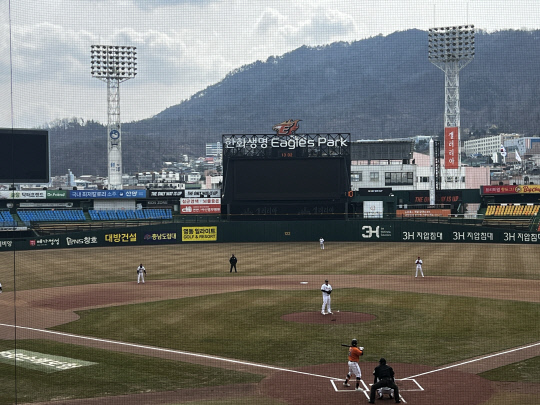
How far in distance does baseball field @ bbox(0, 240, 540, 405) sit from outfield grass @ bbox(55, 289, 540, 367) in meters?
0.07

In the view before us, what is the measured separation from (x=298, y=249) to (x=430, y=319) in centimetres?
2751

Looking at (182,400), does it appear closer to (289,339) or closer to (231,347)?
(231,347)

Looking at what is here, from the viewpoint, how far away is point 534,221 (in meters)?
51.5

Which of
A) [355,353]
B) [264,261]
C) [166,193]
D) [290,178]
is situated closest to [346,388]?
[355,353]

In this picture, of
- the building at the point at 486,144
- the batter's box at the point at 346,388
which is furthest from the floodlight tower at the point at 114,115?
the building at the point at 486,144

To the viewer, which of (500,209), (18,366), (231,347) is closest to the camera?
(18,366)

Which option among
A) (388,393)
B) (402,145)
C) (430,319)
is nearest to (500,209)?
(402,145)

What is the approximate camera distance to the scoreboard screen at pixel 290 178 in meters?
54.4

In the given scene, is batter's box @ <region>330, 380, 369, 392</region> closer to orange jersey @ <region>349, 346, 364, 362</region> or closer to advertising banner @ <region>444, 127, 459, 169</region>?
orange jersey @ <region>349, 346, 364, 362</region>

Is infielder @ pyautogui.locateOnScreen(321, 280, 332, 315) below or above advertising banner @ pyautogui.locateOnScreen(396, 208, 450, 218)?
below

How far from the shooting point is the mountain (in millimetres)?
75375

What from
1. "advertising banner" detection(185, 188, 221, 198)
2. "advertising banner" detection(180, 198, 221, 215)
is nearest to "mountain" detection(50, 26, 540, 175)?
"advertising banner" detection(185, 188, 221, 198)

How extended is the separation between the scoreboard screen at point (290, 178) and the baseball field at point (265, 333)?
17.1 meters

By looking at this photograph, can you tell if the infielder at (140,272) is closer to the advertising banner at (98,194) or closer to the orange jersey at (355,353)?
the orange jersey at (355,353)
